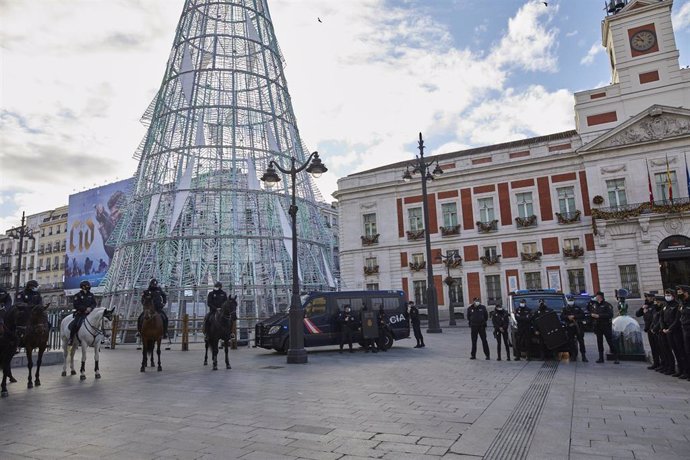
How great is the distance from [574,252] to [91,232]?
198ft

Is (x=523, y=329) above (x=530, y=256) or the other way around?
the other way around

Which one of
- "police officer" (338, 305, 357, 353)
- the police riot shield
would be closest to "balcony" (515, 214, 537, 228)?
the police riot shield

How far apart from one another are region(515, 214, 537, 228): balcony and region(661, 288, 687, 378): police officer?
96.0ft

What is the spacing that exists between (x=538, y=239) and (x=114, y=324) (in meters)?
31.7

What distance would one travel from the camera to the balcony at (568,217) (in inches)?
1426

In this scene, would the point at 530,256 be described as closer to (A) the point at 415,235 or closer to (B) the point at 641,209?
(B) the point at 641,209

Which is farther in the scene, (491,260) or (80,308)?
(491,260)

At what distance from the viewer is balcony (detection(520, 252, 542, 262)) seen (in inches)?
1452

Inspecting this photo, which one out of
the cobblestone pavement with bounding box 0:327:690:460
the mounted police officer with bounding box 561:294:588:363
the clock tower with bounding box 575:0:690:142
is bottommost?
the cobblestone pavement with bounding box 0:327:690:460

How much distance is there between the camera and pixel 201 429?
5.91 m

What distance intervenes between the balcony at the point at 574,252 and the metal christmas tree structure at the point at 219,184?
19992 millimetres

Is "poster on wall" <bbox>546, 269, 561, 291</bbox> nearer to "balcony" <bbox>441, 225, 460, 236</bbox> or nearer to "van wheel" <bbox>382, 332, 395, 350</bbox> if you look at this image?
"balcony" <bbox>441, 225, 460, 236</bbox>

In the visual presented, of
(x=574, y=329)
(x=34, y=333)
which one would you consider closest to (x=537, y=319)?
(x=574, y=329)

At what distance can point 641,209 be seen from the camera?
110 ft
